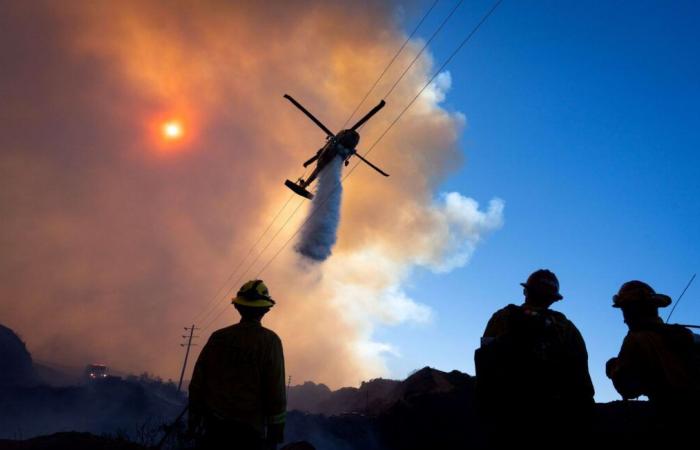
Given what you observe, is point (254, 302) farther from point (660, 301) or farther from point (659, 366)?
point (660, 301)

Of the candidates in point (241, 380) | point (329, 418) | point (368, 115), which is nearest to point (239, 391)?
point (241, 380)

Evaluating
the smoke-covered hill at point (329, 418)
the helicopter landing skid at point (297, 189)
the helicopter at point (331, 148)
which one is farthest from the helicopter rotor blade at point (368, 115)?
the smoke-covered hill at point (329, 418)

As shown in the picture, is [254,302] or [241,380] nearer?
[241,380]

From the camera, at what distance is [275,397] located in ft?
12.8

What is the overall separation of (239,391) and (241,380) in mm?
102

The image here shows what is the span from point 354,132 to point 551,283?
92.9 feet

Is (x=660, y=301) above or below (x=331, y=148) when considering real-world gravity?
below

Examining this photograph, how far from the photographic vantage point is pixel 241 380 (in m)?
3.86

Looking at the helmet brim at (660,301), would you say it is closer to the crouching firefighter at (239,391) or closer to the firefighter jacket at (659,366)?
the firefighter jacket at (659,366)

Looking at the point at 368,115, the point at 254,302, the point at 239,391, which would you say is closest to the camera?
the point at 239,391

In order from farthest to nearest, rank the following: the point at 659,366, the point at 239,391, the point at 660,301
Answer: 1. the point at 239,391
2. the point at 660,301
3. the point at 659,366

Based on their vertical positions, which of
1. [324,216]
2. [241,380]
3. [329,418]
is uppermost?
[324,216]

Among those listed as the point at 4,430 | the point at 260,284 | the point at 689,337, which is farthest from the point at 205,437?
the point at 4,430

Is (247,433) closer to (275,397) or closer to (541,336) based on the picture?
(275,397)
